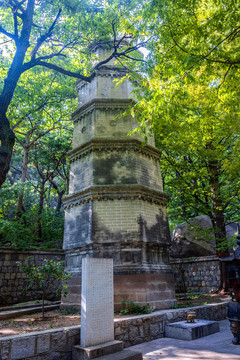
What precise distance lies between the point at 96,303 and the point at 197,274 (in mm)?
9883

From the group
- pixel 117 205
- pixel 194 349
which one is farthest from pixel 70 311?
pixel 194 349

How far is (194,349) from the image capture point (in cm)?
537

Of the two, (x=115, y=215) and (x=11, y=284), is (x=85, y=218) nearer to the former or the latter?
(x=115, y=215)

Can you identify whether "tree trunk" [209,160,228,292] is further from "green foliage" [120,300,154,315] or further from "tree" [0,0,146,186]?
"tree" [0,0,146,186]

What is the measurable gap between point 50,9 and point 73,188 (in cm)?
694

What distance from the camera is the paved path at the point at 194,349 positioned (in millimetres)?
4883

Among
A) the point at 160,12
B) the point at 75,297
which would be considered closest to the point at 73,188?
the point at 75,297

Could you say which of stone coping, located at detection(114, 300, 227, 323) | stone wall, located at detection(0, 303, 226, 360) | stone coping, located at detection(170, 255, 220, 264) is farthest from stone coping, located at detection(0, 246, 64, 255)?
stone wall, located at detection(0, 303, 226, 360)

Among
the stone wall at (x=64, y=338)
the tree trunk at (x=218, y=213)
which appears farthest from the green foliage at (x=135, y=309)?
the tree trunk at (x=218, y=213)

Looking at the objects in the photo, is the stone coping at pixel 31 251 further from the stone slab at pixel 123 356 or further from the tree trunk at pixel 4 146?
the stone slab at pixel 123 356

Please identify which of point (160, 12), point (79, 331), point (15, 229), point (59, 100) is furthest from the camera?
point (59, 100)

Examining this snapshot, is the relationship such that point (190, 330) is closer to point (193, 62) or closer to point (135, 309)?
point (135, 309)

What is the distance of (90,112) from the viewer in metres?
11.6

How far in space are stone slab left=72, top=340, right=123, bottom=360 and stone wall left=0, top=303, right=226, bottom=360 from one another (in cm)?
26
